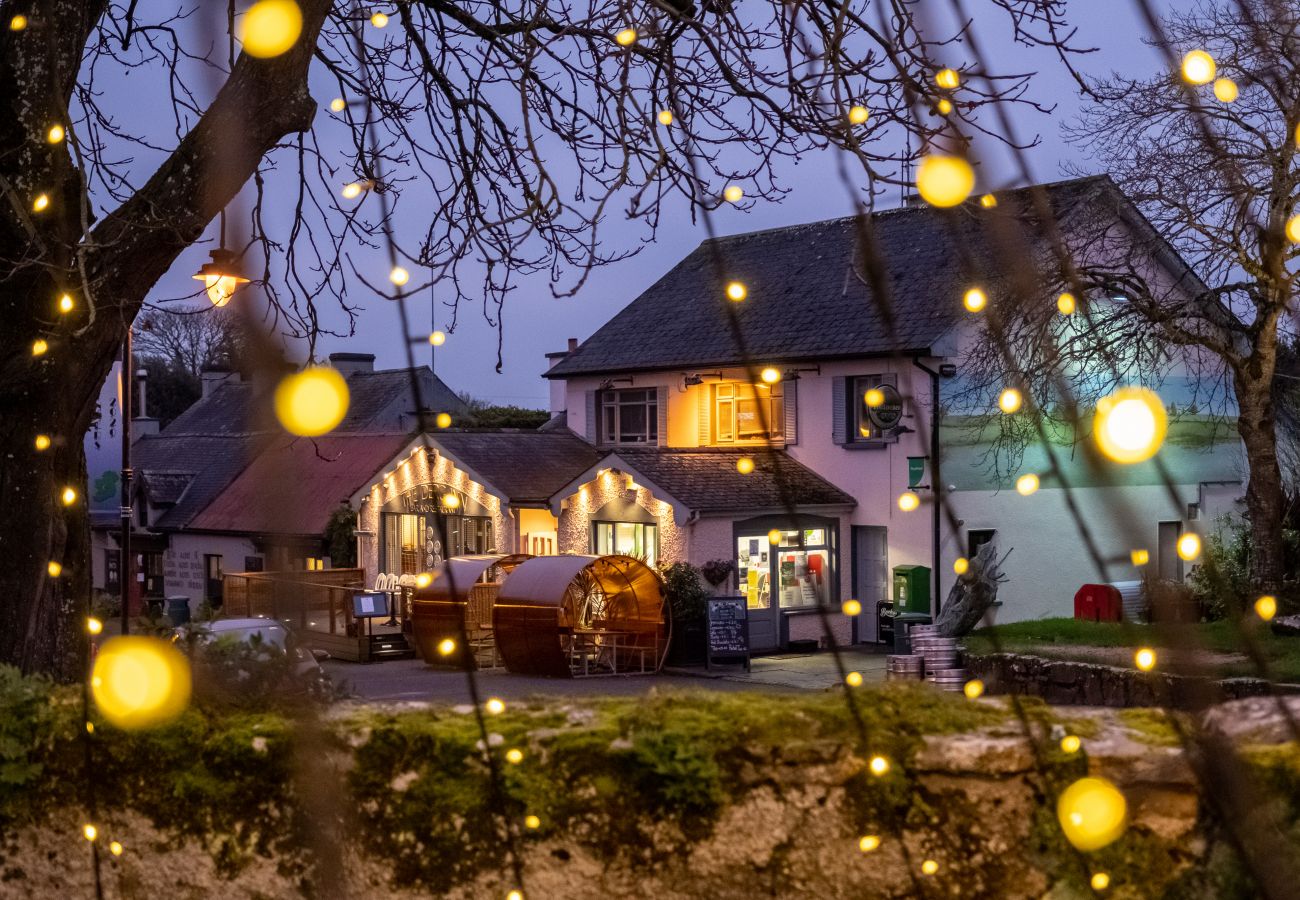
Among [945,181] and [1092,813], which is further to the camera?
[945,181]

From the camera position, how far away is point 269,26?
14.5ft

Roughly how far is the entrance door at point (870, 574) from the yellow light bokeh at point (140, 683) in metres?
18.8

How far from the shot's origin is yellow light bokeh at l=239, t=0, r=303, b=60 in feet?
14.5

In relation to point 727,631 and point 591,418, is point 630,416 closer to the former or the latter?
point 591,418

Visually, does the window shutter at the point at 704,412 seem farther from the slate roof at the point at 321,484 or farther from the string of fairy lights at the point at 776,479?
the string of fairy lights at the point at 776,479

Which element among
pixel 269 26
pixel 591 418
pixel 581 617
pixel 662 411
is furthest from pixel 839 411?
pixel 269 26

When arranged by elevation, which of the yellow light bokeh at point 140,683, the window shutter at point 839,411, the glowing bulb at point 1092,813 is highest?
the window shutter at point 839,411

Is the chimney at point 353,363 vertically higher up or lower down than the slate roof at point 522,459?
higher up

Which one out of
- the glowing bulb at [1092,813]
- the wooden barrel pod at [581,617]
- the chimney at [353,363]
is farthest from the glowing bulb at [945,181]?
the chimney at [353,363]

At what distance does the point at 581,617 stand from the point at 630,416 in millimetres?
6594

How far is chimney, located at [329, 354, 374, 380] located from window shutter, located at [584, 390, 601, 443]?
28.9 feet

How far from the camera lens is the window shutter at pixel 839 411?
2288 centimetres

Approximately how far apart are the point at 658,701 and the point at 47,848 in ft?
6.42

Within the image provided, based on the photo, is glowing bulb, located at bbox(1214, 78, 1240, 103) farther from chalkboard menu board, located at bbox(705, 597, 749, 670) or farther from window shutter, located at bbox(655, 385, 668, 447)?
window shutter, located at bbox(655, 385, 668, 447)
